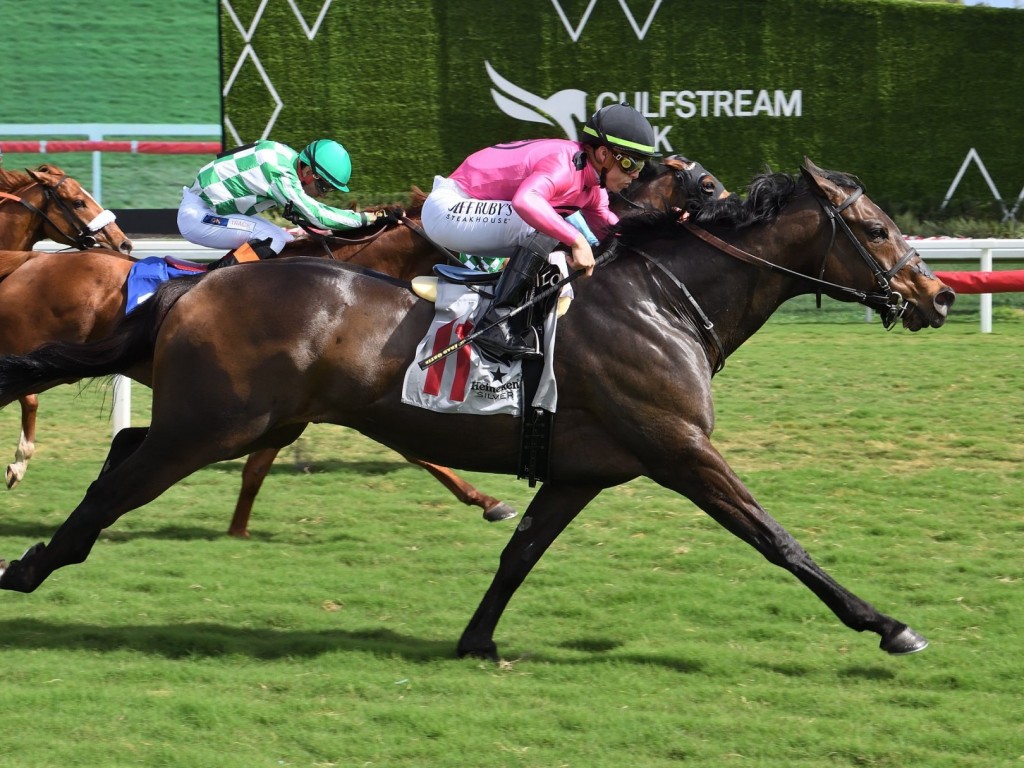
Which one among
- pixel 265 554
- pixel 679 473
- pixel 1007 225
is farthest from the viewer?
pixel 1007 225

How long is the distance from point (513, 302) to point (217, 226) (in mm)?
2501

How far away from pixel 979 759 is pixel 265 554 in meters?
3.55

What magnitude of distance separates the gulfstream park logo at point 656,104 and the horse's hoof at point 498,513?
954 cm

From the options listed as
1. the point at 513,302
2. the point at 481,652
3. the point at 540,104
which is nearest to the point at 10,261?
the point at 513,302

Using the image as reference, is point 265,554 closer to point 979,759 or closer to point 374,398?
point 374,398

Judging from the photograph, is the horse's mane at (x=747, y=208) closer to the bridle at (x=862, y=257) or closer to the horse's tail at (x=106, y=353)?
the bridle at (x=862, y=257)

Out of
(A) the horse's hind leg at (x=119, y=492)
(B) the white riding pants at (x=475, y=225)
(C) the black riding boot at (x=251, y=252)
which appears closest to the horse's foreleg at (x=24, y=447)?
(C) the black riding boot at (x=251, y=252)

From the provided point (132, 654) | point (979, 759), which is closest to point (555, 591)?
point (132, 654)

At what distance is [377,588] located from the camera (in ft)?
18.9

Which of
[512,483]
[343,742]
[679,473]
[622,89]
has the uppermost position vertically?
[622,89]

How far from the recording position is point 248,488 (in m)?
6.60

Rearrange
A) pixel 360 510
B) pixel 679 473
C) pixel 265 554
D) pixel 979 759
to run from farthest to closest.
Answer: pixel 360 510 < pixel 265 554 < pixel 679 473 < pixel 979 759

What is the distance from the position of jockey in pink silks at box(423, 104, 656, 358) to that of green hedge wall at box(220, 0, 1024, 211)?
10.9 m

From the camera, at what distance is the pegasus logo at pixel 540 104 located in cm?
1581
